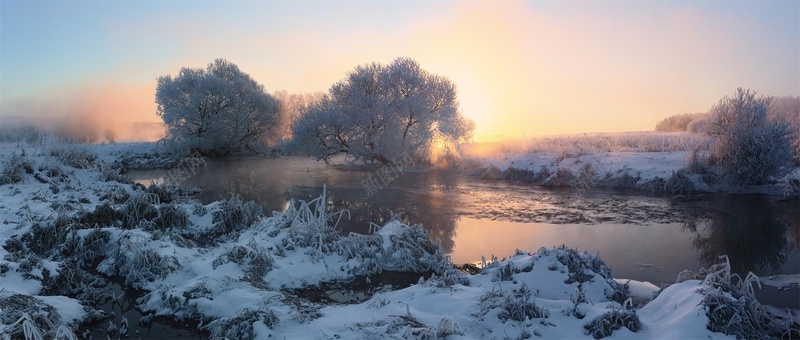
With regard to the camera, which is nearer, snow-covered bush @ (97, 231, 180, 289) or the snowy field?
the snowy field

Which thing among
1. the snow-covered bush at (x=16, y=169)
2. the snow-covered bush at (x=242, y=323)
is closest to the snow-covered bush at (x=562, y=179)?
the snow-covered bush at (x=242, y=323)

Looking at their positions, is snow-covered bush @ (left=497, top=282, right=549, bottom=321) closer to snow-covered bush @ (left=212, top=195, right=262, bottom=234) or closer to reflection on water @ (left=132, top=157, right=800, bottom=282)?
reflection on water @ (left=132, top=157, right=800, bottom=282)

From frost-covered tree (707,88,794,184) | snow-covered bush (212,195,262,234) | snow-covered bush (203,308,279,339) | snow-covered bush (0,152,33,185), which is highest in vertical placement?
frost-covered tree (707,88,794,184)

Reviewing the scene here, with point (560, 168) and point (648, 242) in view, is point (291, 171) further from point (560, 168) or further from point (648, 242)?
point (648, 242)

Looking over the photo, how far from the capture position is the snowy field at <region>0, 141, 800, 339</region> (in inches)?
226

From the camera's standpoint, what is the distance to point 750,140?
1883 cm

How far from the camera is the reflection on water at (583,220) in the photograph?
35.2ft

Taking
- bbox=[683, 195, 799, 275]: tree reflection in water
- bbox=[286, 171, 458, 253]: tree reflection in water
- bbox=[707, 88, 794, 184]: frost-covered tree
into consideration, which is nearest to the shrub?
bbox=[286, 171, 458, 253]: tree reflection in water

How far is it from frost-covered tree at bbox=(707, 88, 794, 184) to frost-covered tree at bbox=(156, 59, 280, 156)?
108 ft

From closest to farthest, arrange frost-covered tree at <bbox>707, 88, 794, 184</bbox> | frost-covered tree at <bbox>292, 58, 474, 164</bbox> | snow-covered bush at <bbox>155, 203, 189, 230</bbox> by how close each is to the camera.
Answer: snow-covered bush at <bbox>155, 203, 189, 230</bbox> → frost-covered tree at <bbox>707, 88, 794, 184</bbox> → frost-covered tree at <bbox>292, 58, 474, 164</bbox>

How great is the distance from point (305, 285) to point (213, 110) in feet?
111

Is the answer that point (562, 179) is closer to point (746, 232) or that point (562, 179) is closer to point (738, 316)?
point (746, 232)

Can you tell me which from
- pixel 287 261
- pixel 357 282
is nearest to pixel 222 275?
pixel 287 261

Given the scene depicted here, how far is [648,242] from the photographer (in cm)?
1184
